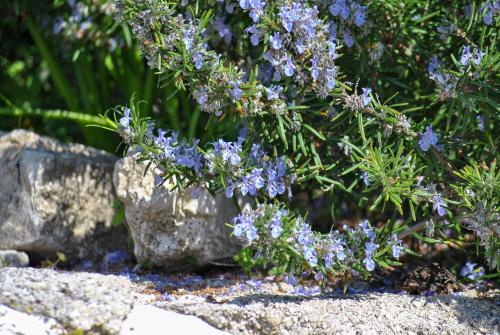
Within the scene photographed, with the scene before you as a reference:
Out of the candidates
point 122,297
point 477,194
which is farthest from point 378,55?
point 122,297

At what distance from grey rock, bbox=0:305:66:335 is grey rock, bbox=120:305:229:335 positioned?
0.25m

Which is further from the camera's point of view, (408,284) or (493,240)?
(408,284)

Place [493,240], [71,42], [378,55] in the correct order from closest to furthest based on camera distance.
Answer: [493,240], [378,55], [71,42]

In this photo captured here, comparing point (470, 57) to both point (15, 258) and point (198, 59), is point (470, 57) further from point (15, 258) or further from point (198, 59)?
point (15, 258)

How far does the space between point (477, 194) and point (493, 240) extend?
18 centimetres

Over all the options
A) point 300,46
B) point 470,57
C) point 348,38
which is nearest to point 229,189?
point 300,46

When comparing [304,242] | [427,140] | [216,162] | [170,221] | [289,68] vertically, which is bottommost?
[170,221]

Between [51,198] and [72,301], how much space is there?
1.42 meters

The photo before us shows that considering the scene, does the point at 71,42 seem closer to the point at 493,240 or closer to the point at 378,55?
the point at 378,55

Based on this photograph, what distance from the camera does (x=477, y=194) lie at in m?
3.18

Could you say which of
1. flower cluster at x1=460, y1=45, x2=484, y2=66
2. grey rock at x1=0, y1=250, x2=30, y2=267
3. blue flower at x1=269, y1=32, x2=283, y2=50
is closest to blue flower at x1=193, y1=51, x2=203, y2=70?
blue flower at x1=269, y1=32, x2=283, y2=50

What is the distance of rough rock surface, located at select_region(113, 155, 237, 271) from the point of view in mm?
3877

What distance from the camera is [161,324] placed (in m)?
3.04

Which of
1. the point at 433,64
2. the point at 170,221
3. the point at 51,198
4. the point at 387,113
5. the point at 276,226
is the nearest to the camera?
the point at 276,226
